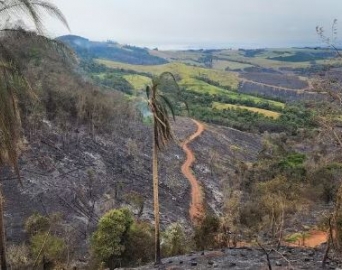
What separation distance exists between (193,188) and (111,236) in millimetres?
26562

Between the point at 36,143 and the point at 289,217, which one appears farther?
the point at 36,143

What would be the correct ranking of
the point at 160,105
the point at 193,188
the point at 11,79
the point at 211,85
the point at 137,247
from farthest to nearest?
the point at 211,85 → the point at 193,188 → the point at 137,247 → the point at 160,105 → the point at 11,79

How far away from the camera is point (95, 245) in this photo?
22.1m

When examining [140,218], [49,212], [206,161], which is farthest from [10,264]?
[206,161]

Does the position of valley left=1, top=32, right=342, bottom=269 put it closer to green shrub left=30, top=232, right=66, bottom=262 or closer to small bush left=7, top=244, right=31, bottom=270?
green shrub left=30, top=232, right=66, bottom=262

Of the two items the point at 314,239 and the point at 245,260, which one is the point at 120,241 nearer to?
the point at 245,260

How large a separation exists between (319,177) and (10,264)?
1152 inches

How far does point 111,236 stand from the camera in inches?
856

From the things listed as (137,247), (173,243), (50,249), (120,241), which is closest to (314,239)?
(173,243)

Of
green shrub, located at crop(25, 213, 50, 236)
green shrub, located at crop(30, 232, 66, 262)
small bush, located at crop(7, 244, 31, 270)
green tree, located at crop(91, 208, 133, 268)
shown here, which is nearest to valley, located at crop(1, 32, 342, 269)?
green shrub, located at crop(25, 213, 50, 236)

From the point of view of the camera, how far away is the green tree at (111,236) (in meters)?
21.8

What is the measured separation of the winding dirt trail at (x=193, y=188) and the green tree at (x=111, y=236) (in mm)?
8281

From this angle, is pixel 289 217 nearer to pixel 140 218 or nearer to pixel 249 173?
pixel 140 218

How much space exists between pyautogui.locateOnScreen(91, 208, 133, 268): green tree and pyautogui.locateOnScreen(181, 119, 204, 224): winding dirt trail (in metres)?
8.28
